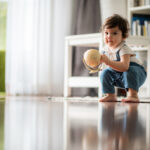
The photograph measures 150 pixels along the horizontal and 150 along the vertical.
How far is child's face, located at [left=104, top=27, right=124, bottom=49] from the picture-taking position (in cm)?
176

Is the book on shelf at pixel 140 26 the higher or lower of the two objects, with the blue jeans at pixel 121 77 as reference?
higher

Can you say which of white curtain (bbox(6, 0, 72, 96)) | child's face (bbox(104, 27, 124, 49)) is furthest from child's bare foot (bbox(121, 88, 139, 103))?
white curtain (bbox(6, 0, 72, 96))

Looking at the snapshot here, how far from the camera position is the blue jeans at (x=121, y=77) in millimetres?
1649

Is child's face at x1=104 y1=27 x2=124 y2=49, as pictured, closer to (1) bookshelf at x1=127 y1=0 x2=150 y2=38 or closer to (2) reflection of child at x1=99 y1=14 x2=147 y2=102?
(2) reflection of child at x1=99 y1=14 x2=147 y2=102

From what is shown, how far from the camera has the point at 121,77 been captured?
1.72 m

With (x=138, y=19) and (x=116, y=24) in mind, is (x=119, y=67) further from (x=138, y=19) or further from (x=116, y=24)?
(x=138, y=19)

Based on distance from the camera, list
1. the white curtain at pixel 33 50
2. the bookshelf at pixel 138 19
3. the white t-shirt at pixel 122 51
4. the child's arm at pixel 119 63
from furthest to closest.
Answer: the white curtain at pixel 33 50 → the bookshelf at pixel 138 19 → the white t-shirt at pixel 122 51 → the child's arm at pixel 119 63

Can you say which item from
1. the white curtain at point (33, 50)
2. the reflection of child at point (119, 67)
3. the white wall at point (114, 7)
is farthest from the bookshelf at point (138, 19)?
the reflection of child at point (119, 67)

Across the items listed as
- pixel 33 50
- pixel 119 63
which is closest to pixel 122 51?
pixel 119 63

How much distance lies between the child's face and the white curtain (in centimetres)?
119

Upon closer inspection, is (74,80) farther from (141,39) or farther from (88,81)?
(141,39)

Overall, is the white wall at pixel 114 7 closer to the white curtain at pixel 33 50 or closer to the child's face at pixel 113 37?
the white curtain at pixel 33 50

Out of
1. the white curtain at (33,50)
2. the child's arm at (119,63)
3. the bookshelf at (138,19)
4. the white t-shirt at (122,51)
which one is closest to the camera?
the child's arm at (119,63)

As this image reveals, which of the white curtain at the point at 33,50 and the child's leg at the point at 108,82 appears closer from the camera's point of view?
the child's leg at the point at 108,82
